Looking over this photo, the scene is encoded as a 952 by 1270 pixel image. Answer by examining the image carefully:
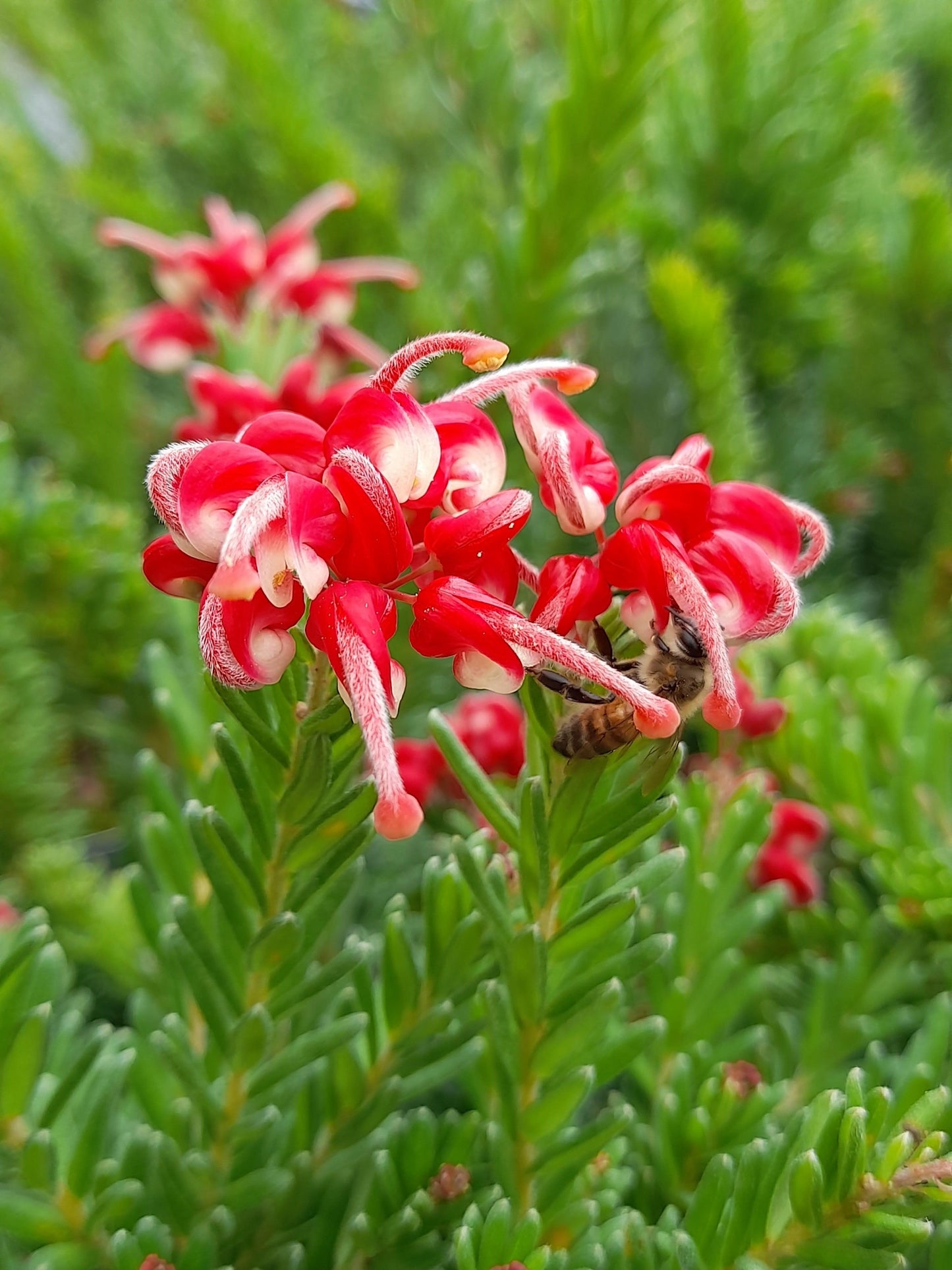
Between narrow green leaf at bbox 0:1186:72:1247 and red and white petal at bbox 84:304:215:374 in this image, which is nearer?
narrow green leaf at bbox 0:1186:72:1247

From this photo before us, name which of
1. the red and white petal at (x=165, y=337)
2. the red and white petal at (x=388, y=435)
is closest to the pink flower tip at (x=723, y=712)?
the red and white petal at (x=388, y=435)

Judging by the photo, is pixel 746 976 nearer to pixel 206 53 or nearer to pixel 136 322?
pixel 136 322

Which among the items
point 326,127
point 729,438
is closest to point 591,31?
point 729,438

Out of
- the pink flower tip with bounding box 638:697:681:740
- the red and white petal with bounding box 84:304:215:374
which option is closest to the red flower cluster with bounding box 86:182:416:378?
the red and white petal with bounding box 84:304:215:374

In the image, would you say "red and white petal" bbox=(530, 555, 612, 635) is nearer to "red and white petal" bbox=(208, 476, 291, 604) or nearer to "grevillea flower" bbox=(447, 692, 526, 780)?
"red and white petal" bbox=(208, 476, 291, 604)

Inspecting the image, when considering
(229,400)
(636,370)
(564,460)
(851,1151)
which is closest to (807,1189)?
(851,1151)

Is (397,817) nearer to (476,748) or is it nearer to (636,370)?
(476,748)

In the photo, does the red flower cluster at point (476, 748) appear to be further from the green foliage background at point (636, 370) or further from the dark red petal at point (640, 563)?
Result: the dark red petal at point (640, 563)

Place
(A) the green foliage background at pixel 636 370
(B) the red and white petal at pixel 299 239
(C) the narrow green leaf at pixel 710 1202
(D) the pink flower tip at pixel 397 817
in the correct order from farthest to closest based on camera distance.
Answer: (B) the red and white petal at pixel 299 239 < (A) the green foliage background at pixel 636 370 < (C) the narrow green leaf at pixel 710 1202 < (D) the pink flower tip at pixel 397 817
